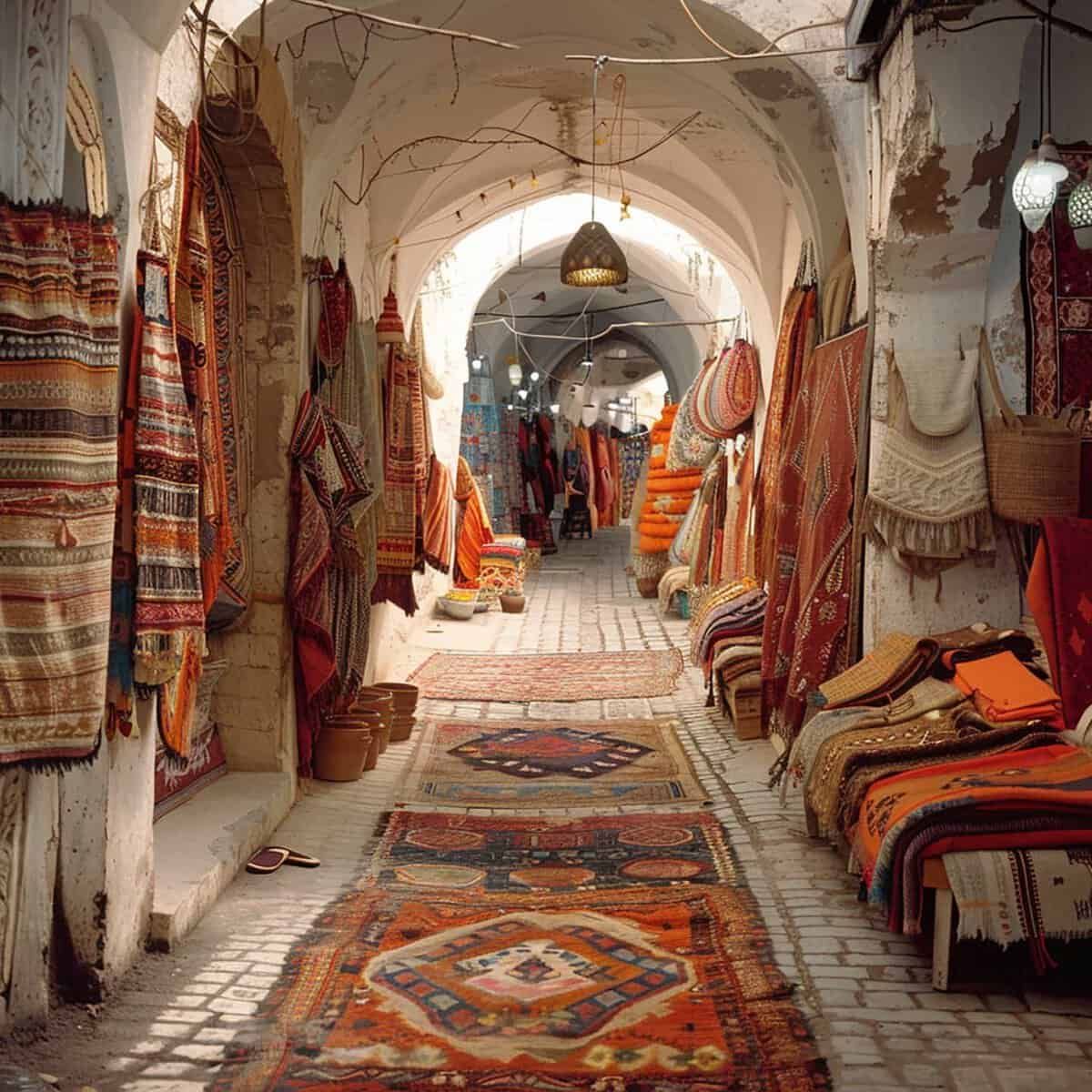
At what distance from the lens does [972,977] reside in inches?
144

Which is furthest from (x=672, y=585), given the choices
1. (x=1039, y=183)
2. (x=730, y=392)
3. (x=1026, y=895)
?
(x=1026, y=895)

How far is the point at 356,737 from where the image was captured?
6168mm

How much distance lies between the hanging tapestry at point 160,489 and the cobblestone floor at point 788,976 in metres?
0.91

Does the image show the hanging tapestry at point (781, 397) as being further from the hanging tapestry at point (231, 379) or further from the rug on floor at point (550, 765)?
the hanging tapestry at point (231, 379)

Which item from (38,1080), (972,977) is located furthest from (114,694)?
(972,977)

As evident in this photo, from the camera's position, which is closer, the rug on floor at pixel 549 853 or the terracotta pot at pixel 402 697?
the rug on floor at pixel 549 853

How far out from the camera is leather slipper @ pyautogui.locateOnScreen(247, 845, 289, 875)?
4734mm

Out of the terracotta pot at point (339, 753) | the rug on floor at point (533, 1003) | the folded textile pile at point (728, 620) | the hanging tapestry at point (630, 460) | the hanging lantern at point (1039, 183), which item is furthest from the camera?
the hanging tapestry at point (630, 460)

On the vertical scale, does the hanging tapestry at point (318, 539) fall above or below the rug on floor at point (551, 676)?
above

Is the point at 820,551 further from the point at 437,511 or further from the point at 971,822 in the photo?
the point at 437,511

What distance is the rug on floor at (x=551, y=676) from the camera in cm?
851

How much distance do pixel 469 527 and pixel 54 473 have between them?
10683 mm

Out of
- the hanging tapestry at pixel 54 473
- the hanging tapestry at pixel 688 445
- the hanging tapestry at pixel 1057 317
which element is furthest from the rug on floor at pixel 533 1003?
the hanging tapestry at pixel 688 445

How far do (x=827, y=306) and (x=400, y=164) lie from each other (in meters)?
2.79
